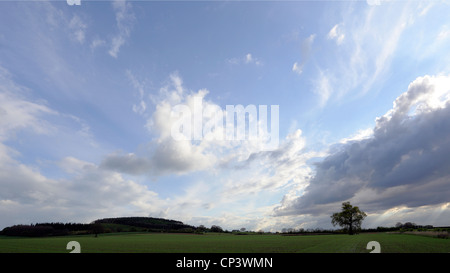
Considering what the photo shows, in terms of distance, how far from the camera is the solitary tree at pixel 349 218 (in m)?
137

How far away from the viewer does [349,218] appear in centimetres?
13838

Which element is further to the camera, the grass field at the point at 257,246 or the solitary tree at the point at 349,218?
the solitary tree at the point at 349,218

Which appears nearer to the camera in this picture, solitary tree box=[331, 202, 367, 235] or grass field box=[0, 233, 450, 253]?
grass field box=[0, 233, 450, 253]

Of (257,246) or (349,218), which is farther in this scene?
(349,218)

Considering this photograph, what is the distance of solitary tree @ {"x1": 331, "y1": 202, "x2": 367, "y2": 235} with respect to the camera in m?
137
